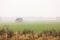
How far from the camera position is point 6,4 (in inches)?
45.6

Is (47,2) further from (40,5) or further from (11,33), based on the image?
(11,33)

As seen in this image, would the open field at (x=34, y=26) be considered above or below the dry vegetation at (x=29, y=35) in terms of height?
above

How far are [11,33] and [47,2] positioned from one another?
504 millimetres

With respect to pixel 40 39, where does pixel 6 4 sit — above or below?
above

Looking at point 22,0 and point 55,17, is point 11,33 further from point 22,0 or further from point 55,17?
point 55,17

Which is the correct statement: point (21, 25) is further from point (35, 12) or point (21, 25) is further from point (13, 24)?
point (35, 12)

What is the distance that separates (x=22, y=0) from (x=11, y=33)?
1.22 feet

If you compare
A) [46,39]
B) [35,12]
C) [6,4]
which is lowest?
[46,39]

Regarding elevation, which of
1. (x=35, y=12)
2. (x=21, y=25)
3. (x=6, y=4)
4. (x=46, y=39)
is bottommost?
(x=46, y=39)

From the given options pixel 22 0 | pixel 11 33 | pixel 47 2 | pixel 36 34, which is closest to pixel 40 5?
pixel 47 2

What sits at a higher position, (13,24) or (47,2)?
(47,2)

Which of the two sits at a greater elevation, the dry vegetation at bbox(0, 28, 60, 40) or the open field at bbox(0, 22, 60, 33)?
the open field at bbox(0, 22, 60, 33)

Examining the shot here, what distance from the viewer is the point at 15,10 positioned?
1.16 meters

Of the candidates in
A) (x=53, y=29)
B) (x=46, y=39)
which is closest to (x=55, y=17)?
(x=53, y=29)
